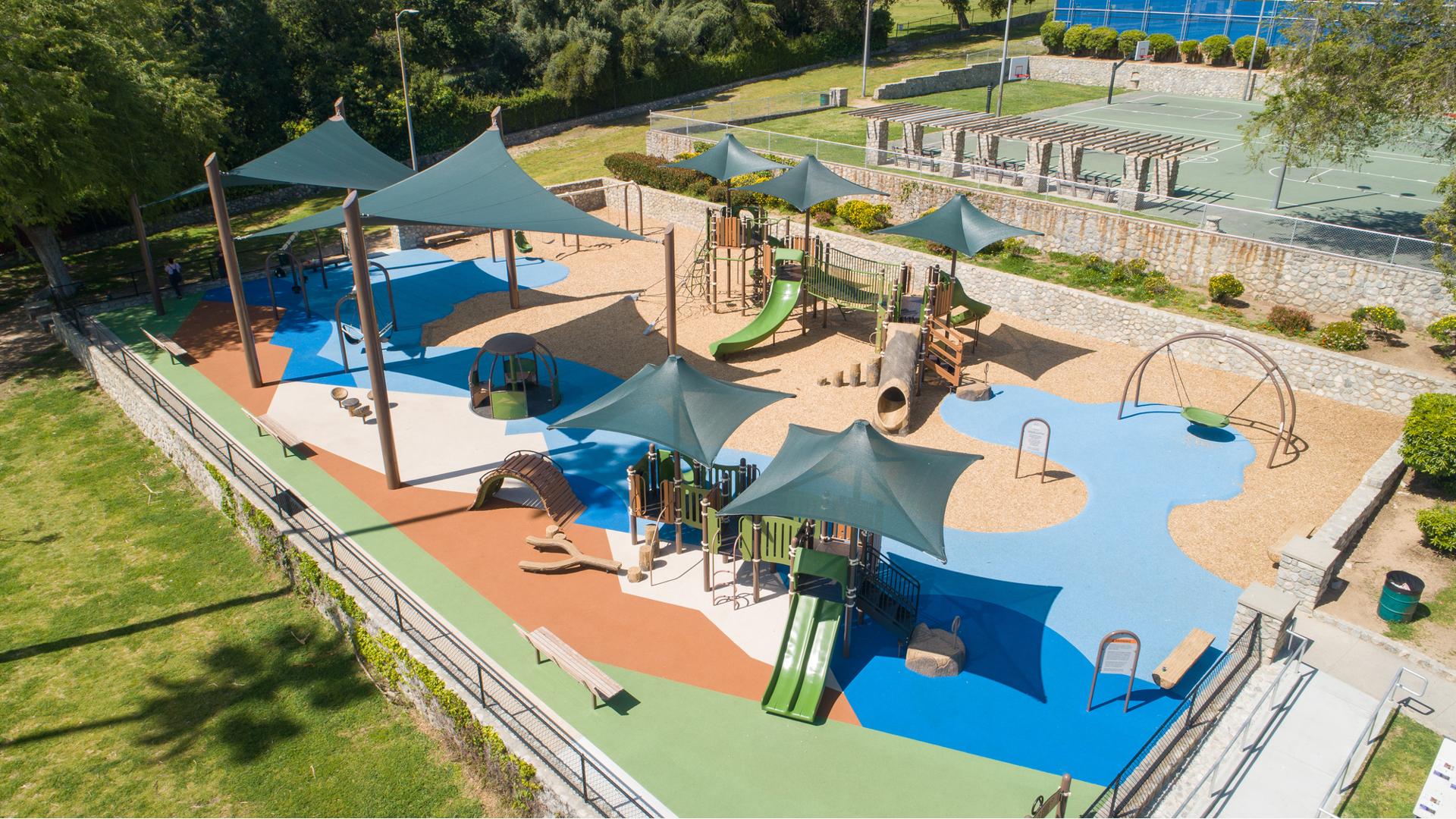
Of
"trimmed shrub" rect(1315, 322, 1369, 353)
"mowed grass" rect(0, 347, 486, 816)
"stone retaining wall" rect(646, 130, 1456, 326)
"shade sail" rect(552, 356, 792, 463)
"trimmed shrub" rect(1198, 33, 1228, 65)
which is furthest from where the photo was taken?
"trimmed shrub" rect(1198, 33, 1228, 65)

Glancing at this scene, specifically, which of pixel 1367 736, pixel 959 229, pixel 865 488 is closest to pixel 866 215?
pixel 959 229

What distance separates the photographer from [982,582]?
1384 centimetres

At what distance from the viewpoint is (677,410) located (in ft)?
46.4

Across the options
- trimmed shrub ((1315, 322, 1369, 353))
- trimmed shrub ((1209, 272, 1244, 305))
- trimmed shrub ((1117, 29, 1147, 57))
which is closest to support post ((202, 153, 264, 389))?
trimmed shrub ((1209, 272, 1244, 305))

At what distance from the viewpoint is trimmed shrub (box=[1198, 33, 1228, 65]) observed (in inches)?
1768

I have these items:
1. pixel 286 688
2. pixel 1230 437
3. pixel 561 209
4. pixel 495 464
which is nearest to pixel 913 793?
pixel 286 688

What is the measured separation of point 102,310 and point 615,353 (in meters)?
14.8

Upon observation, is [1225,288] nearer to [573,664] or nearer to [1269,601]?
[1269,601]

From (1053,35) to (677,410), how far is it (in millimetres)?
45013

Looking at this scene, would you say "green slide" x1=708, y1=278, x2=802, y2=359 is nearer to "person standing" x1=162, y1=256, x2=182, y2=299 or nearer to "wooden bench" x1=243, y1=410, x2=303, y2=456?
"wooden bench" x1=243, y1=410, x2=303, y2=456

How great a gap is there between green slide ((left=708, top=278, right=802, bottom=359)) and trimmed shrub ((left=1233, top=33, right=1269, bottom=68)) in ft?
111

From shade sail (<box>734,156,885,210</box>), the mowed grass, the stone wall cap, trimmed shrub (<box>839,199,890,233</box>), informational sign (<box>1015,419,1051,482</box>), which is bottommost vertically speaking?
the mowed grass

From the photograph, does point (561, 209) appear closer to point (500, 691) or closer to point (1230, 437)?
point (500, 691)

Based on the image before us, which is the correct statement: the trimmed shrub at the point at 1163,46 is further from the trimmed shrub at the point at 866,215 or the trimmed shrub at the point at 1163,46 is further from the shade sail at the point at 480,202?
the shade sail at the point at 480,202
